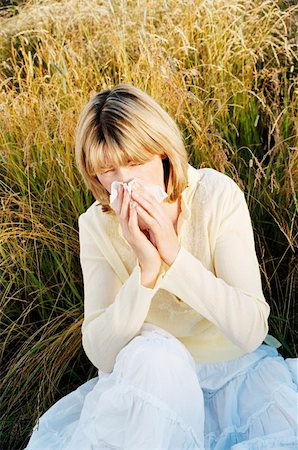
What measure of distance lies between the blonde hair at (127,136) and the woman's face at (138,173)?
17mm

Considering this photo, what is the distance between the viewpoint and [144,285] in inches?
79.0

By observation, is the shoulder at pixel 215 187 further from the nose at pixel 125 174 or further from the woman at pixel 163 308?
the nose at pixel 125 174

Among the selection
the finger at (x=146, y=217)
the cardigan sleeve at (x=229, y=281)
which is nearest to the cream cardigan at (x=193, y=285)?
the cardigan sleeve at (x=229, y=281)

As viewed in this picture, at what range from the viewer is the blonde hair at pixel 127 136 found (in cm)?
200

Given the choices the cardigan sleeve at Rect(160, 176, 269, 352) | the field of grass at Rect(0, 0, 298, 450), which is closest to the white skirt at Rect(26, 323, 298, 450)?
the cardigan sleeve at Rect(160, 176, 269, 352)

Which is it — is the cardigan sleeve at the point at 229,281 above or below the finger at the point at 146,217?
below

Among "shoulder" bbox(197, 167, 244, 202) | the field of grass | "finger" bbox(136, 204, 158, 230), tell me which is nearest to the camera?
"finger" bbox(136, 204, 158, 230)

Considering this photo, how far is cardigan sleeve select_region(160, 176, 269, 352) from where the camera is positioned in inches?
78.3

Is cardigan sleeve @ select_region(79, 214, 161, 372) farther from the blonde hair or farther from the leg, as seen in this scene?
the blonde hair

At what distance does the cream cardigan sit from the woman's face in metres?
0.15

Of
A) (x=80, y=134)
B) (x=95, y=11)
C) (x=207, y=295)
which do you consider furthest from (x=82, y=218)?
(x=95, y=11)

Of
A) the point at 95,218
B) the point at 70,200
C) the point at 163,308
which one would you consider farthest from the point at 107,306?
the point at 70,200

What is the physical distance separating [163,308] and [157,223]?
0.37 m

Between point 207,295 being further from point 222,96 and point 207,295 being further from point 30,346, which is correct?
point 222,96
